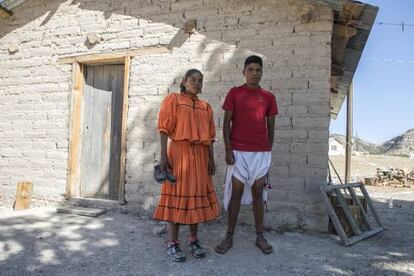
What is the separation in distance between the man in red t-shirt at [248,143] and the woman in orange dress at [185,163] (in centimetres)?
24

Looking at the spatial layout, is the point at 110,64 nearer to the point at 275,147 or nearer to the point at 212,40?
the point at 212,40

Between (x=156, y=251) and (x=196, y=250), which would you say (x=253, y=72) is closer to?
(x=196, y=250)

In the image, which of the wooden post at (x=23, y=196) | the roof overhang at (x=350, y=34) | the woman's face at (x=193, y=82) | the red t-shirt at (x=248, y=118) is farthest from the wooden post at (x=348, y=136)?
the wooden post at (x=23, y=196)

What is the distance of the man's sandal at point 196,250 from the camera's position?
3273mm

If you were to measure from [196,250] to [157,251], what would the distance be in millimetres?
454

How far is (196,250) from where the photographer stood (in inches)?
130

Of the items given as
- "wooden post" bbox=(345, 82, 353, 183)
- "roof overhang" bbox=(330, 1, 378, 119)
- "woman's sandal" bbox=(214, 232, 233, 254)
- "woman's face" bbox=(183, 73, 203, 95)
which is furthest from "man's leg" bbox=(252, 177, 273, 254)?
"wooden post" bbox=(345, 82, 353, 183)

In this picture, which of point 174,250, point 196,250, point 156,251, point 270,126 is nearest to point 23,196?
point 156,251

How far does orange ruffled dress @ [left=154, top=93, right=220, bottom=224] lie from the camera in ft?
10.5

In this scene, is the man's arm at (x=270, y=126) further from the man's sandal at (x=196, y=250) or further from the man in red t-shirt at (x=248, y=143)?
the man's sandal at (x=196, y=250)

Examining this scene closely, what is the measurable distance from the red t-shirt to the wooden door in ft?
8.30

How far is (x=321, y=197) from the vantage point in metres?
4.17

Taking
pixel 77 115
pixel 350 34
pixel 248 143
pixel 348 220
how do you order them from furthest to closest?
pixel 77 115 → pixel 350 34 → pixel 348 220 → pixel 248 143

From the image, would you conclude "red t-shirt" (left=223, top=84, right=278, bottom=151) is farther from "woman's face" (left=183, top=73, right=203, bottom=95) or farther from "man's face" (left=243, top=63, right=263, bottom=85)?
"woman's face" (left=183, top=73, right=203, bottom=95)
